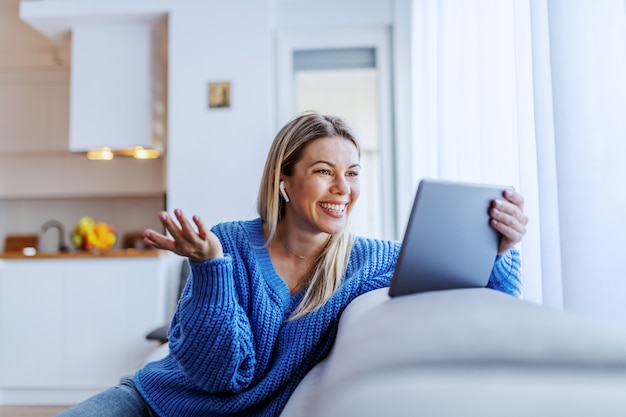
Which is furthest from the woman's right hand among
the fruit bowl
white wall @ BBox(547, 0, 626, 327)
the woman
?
the fruit bowl

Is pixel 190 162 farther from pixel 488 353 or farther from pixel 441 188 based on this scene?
pixel 488 353

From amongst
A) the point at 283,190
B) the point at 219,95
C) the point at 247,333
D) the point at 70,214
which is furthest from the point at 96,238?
the point at 247,333

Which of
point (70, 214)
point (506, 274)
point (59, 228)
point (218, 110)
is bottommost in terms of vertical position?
point (506, 274)

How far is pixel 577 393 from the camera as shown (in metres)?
0.42

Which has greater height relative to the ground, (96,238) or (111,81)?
(111,81)

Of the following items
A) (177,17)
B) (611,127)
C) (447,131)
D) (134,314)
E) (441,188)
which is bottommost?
(134,314)

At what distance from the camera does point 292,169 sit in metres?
1.50

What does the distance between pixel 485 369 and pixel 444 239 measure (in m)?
0.45

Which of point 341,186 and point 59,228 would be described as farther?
point 59,228

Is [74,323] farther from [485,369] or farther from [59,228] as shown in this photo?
[485,369]

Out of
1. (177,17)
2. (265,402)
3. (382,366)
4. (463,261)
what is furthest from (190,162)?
(382,366)

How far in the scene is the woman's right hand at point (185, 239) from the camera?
99 centimetres

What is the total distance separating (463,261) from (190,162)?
11.6 ft

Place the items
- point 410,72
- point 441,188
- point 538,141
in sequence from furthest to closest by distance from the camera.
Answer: point 410,72 → point 538,141 → point 441,188
